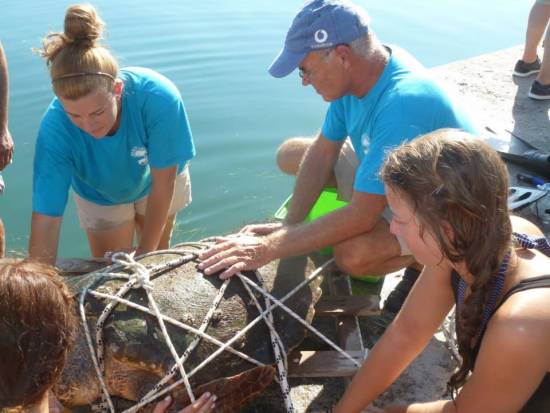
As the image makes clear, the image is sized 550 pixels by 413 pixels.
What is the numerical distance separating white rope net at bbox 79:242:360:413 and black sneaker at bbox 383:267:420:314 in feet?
2.01

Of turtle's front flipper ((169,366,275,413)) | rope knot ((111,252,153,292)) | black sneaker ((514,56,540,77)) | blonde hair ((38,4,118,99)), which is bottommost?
turtle's front flipper ((169,366,275,413))

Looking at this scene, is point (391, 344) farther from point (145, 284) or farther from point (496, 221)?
point (145, 284)

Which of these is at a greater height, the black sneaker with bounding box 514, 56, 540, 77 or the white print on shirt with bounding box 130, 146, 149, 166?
the white print on shirt with bounding box 130, 146, 149, 166

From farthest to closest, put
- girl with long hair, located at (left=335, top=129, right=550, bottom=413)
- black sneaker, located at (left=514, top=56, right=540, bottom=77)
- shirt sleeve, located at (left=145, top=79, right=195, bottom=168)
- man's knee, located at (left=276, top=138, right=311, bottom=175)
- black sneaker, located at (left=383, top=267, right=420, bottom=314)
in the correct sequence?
black sneaker, located at (left=514, top=56, right=540, bottom=77) < man's knee, located at (left=276, top=138, right=311, bottom=175) < black sneaker, located at (left=383, top=267, right=420, bottom=314) < shirt sleeve, located at (left=145, top=79, right=195, bottom=168) < girl with long hair, located at (left=335, top=129, right=550, bottom=413)

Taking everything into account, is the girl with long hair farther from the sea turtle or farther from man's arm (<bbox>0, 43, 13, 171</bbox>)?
man's arm (<bbox>0, 43, 13, 171</bbox>)

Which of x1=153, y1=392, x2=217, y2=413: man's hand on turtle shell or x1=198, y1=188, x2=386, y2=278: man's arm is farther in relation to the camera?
x1=198, y1=188, x2=386, y2=278: man's arm

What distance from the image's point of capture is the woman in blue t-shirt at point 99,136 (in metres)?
2.35

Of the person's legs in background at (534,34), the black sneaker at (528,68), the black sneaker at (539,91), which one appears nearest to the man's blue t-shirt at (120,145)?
the black sneaker at (539,91)

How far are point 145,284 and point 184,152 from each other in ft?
3.26

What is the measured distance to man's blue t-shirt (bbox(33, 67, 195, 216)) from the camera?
103 inches

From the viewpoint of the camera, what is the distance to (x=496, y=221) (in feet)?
4.83

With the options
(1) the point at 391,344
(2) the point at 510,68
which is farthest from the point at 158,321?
(2) the point at 510,68

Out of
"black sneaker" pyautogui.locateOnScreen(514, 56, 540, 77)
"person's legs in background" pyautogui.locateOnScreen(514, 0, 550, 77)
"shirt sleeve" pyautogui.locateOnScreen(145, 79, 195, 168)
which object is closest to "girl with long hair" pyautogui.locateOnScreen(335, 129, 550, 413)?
"shirt sleeve" pyautogui.locateOnScreen(145, 79, 195, 168)

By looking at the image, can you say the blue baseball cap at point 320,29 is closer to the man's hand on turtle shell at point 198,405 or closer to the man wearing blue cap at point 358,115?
the man wearing blue cap at point 358,115
